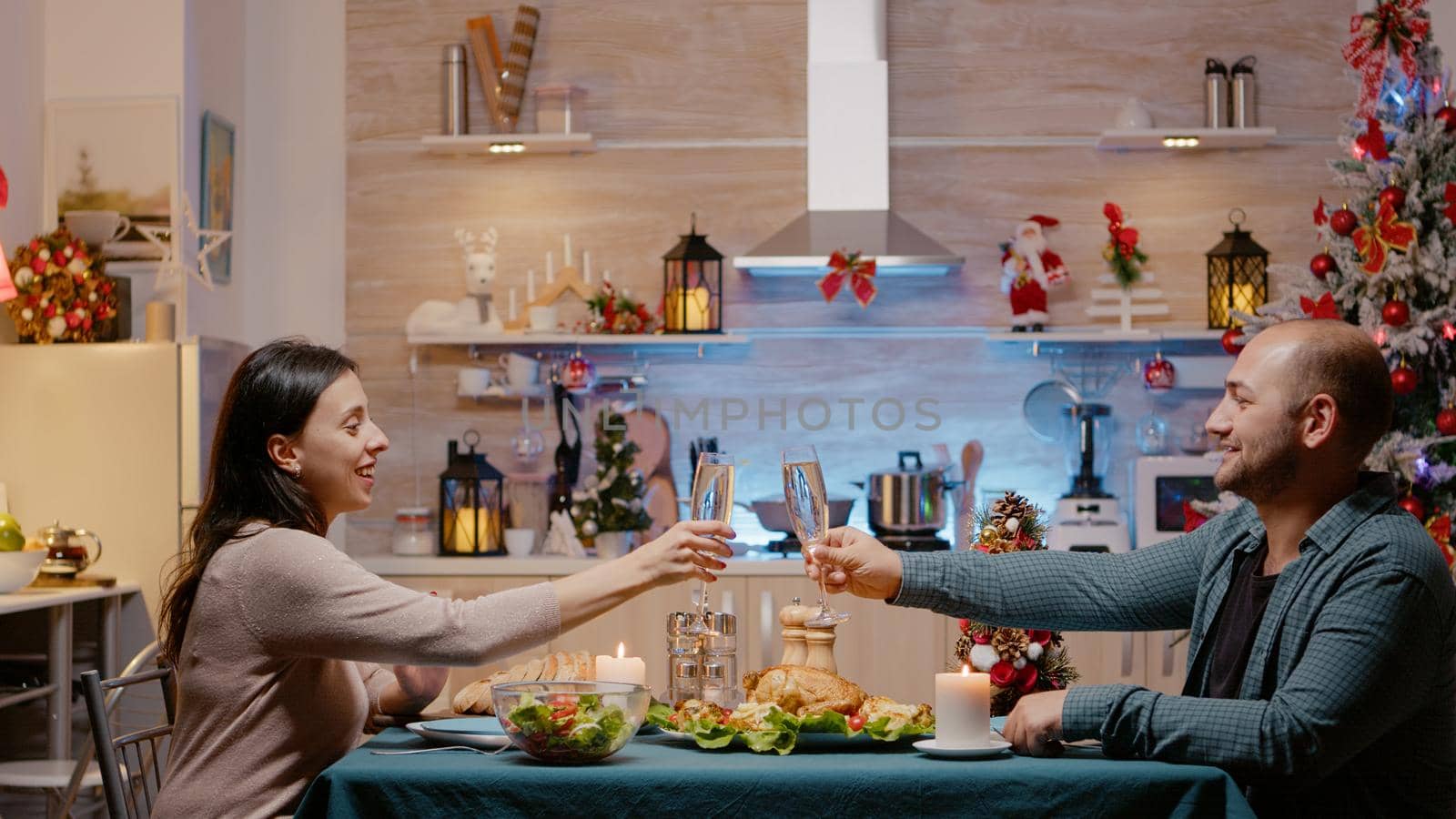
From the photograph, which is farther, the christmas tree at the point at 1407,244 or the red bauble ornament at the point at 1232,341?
the red bauble ornament at the point at 1232,341

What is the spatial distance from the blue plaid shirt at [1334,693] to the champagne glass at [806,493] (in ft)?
1.19

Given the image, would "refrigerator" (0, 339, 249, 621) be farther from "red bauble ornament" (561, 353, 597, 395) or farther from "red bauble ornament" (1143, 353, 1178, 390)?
"red bauble ornament" (1143, 353, 1178, 390)

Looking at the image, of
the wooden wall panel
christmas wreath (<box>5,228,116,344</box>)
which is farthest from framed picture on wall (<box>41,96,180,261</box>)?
the wooden wall panel

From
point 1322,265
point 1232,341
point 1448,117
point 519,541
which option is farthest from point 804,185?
point 1448,117

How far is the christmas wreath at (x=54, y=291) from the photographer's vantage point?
14.0ft

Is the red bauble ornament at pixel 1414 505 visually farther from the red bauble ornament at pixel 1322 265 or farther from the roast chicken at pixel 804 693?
the roast chicken at pixel 804 693

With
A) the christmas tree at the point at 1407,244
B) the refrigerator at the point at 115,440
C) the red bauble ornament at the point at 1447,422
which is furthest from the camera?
the refrigerator at the point at 115,440

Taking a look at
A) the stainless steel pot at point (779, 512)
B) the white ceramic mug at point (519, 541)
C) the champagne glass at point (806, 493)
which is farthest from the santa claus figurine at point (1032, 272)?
the champagne glass at point (806, 493)

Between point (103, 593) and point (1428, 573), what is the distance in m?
3.40

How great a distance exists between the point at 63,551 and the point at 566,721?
2912 mm

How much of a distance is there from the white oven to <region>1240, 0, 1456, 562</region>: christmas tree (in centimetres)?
103

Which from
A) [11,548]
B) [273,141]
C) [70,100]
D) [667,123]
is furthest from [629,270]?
[11,548]

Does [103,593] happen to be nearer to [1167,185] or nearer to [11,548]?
[11,548]

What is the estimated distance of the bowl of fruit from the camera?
5.33 feet
